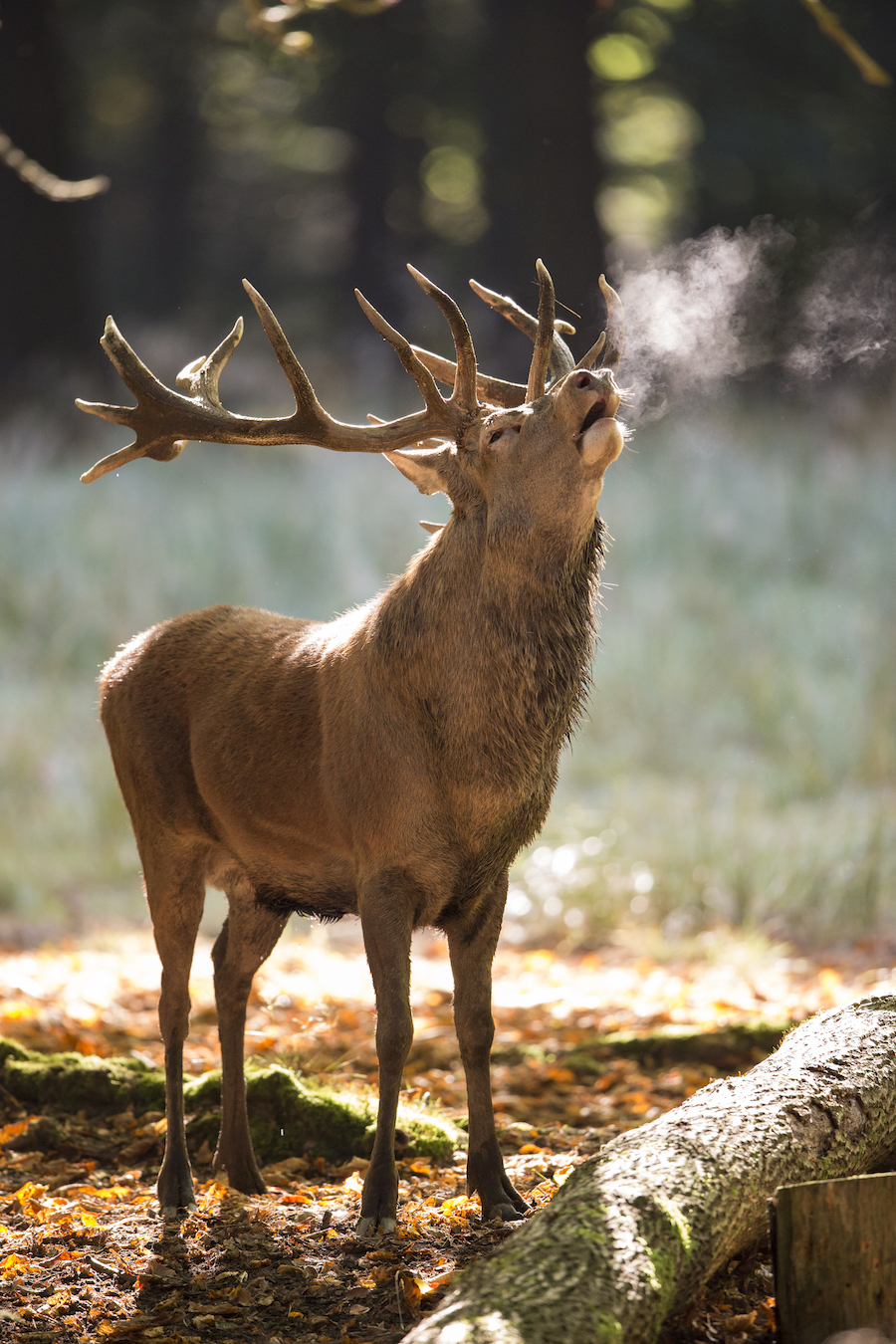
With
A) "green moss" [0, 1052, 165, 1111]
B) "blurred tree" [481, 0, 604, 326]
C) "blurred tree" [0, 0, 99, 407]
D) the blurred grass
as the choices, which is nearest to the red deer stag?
"green moss" [0, 1052, 165, 1111]

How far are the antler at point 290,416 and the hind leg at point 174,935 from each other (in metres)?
1.41

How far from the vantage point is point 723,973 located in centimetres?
703

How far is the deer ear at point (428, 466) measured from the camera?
3.78 metres

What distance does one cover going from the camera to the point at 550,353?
12.8 feet

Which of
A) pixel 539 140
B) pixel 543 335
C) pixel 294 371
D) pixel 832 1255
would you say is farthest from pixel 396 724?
pixel 539 140

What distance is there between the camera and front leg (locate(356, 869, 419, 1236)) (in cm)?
343

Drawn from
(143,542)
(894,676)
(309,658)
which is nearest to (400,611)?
(309,658)

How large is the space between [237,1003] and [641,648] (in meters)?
6.64

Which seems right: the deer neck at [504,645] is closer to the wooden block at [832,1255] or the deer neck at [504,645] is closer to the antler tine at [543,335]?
the antler tine at [543,335]

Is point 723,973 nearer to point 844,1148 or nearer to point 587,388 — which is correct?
point 844,1148

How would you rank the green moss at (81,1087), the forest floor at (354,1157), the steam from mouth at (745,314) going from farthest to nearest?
the steam from mouth at (745,314) < the green moss at (81,1087) < the forest floor at (354,1157)

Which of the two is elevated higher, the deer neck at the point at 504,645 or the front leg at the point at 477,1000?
the deer neck at the point at 504,645

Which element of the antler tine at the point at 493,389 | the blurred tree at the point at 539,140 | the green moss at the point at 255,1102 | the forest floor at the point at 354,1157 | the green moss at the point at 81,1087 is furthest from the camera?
the blurred tree at the point at 539,140

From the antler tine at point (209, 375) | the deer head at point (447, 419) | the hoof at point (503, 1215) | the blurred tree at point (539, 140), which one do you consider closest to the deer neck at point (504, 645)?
the deer head at point (447, 419)
